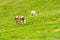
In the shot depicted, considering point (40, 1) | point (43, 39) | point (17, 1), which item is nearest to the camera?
point (43, 39)

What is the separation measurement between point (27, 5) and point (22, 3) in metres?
3.01

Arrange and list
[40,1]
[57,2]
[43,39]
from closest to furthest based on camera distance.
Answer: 1. [43,39]
2. [57,2]
3. [40,1]

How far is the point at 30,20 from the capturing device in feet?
113

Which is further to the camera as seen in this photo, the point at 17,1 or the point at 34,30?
the point at 17,1

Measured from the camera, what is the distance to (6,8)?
53438 millimetres

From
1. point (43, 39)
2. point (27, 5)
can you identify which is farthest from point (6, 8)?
point (43, 39)

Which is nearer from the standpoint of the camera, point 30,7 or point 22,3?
point 30,7

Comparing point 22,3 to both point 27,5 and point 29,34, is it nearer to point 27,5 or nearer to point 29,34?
point 27,5

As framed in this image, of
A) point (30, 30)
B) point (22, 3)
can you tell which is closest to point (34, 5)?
point (22, 3)

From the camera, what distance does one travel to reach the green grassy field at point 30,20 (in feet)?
78.7

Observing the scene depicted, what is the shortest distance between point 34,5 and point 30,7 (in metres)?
1.73

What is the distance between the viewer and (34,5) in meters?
52.5

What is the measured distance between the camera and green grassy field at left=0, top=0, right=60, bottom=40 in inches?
944

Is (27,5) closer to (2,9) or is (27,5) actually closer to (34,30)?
(2,9)
